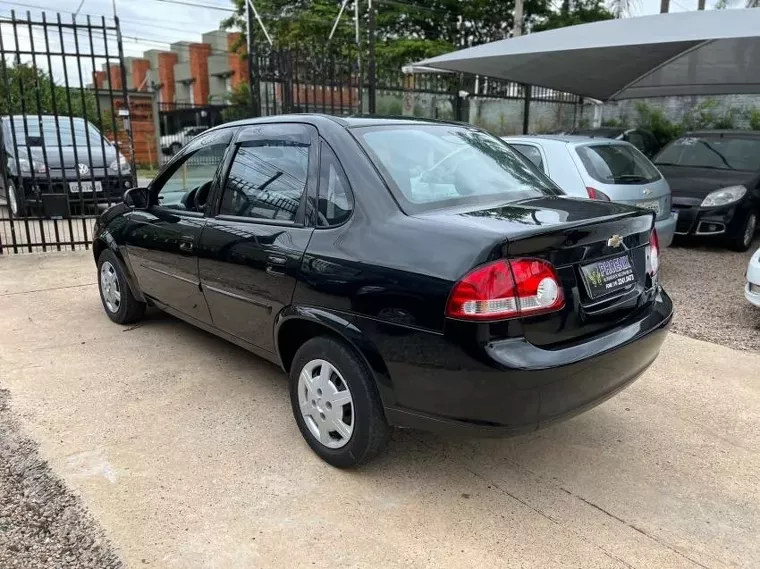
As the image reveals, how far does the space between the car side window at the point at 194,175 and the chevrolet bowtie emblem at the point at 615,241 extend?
2.29 meters

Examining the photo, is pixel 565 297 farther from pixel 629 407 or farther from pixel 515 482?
pixel 629 407

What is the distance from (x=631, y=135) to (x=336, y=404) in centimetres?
1186

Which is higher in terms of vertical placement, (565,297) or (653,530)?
(565,297)

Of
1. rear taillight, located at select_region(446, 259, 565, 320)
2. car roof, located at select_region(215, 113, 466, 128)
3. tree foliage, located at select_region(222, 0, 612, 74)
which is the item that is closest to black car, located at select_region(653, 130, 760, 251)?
car roof, located at select_region(215, 113, 466, 128)

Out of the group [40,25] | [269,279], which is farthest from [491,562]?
[40,25]

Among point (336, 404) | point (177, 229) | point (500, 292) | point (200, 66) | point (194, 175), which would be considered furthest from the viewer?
point (200, 66)

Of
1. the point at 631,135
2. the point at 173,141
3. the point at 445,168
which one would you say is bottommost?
the point at 445,168

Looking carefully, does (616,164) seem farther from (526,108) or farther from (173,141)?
(173,141)

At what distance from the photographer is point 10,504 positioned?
2.67 metres

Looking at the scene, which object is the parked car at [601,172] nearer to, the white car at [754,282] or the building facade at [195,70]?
the white car at [754,282]

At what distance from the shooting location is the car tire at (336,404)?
2656 millimetres

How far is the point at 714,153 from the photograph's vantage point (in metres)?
9.02

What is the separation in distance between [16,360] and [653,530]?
4067 mm

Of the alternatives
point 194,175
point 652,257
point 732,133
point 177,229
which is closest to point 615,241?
point 652,257
